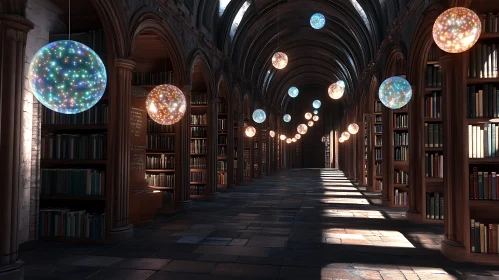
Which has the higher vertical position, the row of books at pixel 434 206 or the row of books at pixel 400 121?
the row of books at pixel 400 121

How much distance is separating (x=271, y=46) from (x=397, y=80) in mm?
13010

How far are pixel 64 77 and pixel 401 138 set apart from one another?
7.74 meters

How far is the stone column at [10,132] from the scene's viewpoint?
3.56 metres

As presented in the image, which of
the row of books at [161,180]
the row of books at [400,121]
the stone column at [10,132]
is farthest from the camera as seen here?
the row of books at [400,121]

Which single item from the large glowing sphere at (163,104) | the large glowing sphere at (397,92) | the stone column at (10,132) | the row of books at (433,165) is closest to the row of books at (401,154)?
the row of books at (433,165)

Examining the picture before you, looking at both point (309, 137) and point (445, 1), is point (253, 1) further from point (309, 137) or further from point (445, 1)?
point (309, 137)

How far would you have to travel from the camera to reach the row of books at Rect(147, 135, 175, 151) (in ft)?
28.3

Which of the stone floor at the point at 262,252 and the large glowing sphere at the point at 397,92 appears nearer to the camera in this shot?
the stone floor at the point at 262,252

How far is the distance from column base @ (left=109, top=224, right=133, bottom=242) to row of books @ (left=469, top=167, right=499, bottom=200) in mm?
4483

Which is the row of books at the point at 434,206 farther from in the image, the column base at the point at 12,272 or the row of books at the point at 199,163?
the column base at the point at 12,272

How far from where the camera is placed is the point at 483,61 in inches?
175

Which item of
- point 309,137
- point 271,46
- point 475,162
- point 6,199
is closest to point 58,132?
point 6,199

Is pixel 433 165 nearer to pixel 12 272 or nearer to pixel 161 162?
pixel 161 162

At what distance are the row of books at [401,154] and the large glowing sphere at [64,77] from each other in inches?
299
